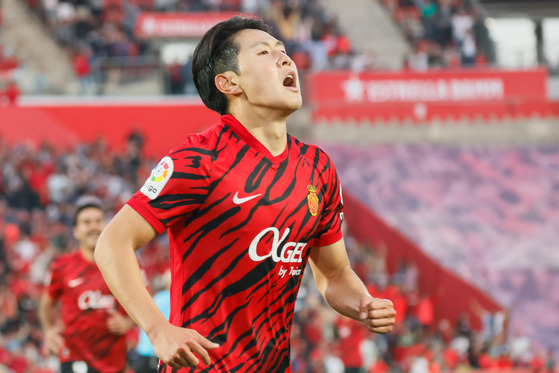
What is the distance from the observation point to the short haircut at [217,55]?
12.4 ft

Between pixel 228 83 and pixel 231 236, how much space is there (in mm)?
→ 646

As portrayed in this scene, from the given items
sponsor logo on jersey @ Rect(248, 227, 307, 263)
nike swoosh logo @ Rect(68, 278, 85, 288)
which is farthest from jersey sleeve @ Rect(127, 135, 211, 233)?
nike swoosh logo @ Rect(68, 278, 85, 288)

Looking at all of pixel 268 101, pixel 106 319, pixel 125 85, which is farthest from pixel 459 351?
pixel 268 101

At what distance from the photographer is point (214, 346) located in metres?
3.24

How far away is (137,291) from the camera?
3314 millimetres

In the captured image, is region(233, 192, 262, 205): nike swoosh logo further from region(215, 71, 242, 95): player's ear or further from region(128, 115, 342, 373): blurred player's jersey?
region(215, 71, 242, 95): player's ear

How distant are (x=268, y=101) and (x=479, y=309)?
18536 mm

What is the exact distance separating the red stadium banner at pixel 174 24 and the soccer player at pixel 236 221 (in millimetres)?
20249

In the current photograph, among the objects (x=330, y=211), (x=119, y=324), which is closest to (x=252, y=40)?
(x=330, y=211)

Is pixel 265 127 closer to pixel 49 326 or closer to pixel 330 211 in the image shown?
pixel 330 211

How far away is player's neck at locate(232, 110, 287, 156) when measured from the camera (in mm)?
3764

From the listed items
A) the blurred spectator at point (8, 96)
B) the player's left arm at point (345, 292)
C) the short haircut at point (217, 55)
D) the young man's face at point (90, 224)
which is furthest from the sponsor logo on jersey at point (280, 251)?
the blurred spectator at point (8, 96)

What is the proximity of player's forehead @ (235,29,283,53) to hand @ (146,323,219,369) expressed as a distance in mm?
1185

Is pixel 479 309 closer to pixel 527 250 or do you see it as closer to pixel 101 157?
pixel 527 250
